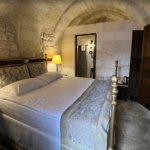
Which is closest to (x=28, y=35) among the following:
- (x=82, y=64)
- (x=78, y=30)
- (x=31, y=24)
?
(x=31, y=24)

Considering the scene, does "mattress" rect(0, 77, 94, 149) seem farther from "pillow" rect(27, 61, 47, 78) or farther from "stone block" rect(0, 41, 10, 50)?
"stone block" rect(0, 41, 10, 50)

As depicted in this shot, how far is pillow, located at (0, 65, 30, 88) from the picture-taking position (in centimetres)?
192

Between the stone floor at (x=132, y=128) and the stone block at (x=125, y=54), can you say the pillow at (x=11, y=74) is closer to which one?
the stone floor at (x=132, y=128)

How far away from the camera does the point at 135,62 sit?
2.93 meters

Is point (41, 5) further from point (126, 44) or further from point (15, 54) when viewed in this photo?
point (126, 44)

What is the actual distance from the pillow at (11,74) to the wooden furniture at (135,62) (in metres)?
2.67

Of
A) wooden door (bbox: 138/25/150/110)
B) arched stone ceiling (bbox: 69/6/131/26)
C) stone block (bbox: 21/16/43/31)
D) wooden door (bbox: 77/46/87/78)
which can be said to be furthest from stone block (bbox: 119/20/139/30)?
stone block (bbox: 21/16/43/31)

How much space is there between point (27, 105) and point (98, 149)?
993 mm

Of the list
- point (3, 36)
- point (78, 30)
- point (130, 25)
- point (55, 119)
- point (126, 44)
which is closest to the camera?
point (55, 119)

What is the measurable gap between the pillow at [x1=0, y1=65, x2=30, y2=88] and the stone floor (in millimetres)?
2040

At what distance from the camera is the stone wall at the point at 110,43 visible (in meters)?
3.17

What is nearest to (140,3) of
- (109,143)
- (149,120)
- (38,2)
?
(38,2)

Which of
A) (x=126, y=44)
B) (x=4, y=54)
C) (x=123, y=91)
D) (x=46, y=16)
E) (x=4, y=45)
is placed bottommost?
(x=123, y=91)

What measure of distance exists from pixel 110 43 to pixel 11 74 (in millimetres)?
2810
